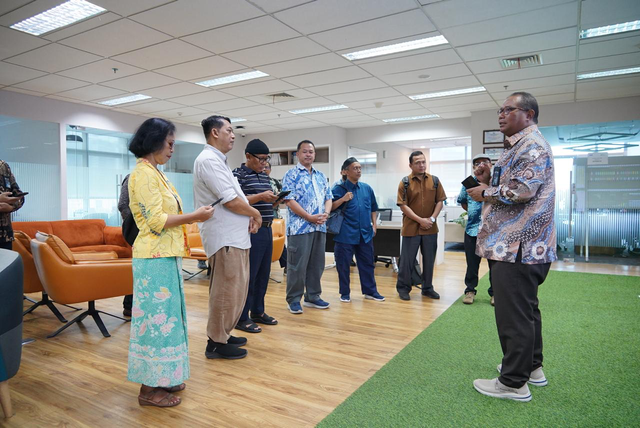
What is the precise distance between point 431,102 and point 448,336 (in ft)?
18.3

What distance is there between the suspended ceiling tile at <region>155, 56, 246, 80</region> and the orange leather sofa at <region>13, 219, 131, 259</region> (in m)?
2.53

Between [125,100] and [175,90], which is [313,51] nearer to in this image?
[175,90]

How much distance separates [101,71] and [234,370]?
499 centimetres

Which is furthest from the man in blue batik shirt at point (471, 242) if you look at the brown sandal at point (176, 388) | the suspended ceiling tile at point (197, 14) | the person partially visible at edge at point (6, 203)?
the person partially visible at edge at point (6, 203)

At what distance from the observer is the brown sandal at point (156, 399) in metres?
2.14

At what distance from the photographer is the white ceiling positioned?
3967mm

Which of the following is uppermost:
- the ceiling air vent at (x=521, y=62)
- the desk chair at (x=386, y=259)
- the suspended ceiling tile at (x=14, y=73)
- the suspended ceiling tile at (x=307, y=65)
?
the ceiling air vent at (x=521, y=62)

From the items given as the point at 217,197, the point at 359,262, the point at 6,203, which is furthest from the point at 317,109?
the point at 217,197

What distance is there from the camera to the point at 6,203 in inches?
132

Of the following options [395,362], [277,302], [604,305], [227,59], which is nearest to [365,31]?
[227,59]

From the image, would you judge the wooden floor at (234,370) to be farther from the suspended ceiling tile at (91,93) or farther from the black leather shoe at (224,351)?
the suspended ceiling tile at (91,93)

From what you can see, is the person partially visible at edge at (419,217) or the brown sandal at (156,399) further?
the person partially visible at edge at (419,217)

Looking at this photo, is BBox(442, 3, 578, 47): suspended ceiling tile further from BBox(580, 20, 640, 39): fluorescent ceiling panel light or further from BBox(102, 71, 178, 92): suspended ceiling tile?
BBox(102, 71, 178, 92): suspended ceiling tile

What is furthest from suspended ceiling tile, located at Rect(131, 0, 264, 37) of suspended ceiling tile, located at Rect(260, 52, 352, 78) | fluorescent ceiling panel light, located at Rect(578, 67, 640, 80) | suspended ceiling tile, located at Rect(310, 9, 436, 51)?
fluorescent ceiling panel light, located at Rect(578, 67, 640, 80)
